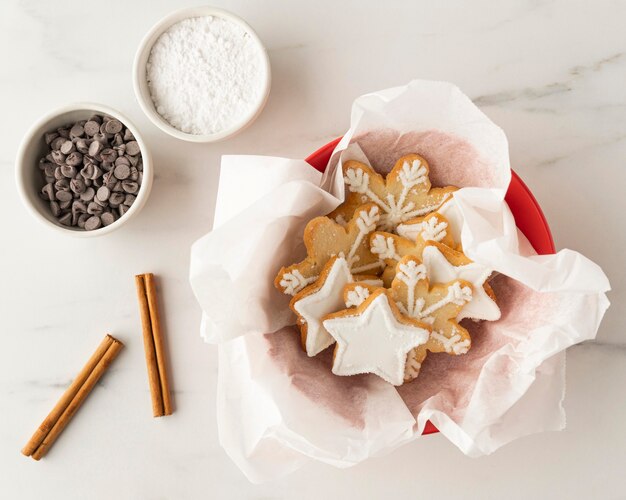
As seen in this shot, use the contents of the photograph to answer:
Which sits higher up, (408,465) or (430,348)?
(430,348)

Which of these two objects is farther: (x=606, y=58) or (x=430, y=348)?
(x=606, y=58)

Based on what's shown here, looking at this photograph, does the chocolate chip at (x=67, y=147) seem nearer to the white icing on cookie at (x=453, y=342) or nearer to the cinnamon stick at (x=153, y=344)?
the cinnamon stick at (x=153, y=344)

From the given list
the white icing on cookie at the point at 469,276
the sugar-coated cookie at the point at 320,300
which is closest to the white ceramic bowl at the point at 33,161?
the sugar-coated cookie at the point at 320,300

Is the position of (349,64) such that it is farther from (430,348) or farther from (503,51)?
(430,348)

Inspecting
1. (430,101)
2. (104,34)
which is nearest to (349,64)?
(430,101)

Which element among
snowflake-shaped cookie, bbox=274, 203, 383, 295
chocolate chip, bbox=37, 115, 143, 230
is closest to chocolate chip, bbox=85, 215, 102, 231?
chocolate chip, bbox=37, 115, 143, 230

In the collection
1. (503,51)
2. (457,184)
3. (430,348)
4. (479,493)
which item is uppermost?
(503,51)

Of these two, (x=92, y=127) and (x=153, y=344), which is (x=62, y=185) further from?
(x=153, y=344)
